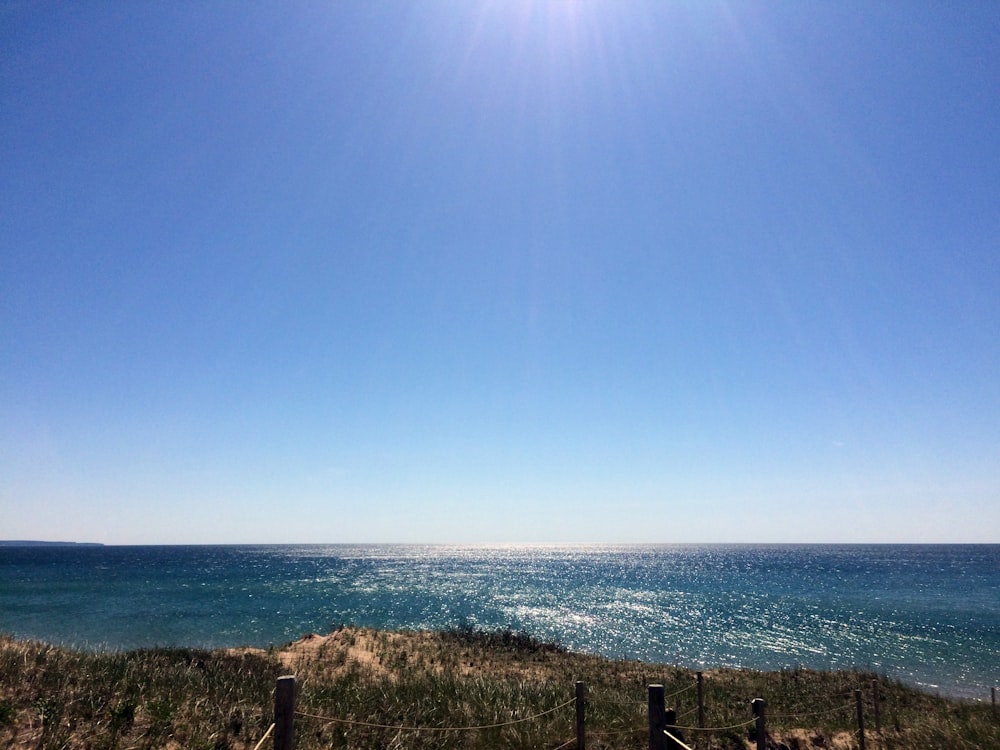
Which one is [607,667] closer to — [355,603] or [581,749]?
[581,749]

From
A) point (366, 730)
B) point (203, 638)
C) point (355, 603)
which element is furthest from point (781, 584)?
point (366, 730)

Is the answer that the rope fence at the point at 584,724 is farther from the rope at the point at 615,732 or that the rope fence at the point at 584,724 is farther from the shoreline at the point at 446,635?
the shoreline at the point at 446,635

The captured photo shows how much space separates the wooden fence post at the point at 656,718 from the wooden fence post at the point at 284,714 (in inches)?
170

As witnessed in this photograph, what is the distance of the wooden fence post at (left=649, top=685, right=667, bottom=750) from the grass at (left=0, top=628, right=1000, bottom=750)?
3576 millimetres

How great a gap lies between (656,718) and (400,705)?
6955 mm

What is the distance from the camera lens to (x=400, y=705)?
12141 mm

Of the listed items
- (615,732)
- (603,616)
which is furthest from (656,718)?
(603,616)

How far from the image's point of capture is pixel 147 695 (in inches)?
396

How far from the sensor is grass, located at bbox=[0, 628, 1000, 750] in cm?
897

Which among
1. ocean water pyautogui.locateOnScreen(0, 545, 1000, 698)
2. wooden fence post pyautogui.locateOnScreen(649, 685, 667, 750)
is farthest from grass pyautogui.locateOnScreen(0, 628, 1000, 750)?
ocean water pyautogui.locateOnScreen(0, 545, 1000, 698)

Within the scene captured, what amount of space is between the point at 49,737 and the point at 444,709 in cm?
685

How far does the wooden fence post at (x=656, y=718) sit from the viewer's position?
710 cm

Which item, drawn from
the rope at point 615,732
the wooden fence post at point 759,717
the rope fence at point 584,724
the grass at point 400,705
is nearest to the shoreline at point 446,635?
the grass at point 400,705

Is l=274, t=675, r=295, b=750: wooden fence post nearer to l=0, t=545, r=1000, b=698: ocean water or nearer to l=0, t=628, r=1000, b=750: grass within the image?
l=0, t=628, r=1000, b=750: grass
